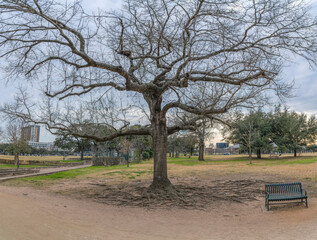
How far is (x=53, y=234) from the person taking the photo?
4.68 meters

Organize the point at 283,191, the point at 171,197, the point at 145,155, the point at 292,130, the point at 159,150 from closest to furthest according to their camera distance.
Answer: the point at 283,191 → the point at 171,197 → the point at 159,150 → the point at 292,130 → the point at 145,155

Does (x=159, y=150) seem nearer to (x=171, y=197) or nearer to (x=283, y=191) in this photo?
(x=171, y=197)

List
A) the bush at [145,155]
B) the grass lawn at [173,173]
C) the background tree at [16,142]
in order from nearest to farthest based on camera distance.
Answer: the grass lawn at [173,173]
the background tree at [16,142]
the bush at [145,155]

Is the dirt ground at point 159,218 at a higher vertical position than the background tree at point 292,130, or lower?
lower

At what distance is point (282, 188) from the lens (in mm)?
8742

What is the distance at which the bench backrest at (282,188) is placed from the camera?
867 centimetres

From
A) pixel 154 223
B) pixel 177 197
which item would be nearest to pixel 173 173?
pixel 177 197

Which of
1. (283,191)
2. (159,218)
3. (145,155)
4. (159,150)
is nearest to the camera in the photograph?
(159,218)

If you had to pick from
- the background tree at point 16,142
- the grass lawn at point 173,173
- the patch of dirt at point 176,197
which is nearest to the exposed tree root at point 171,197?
the patch of dirt at point 176,197

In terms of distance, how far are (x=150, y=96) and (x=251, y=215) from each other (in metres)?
6.72

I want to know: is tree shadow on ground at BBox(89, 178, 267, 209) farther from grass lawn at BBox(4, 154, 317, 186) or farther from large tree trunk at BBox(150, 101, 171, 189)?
grass lawn at BBox(4, 154, 317, 186)

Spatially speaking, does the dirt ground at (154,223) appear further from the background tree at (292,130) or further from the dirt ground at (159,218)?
the background tree at (292,130)

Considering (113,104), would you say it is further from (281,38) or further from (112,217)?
(281,38)

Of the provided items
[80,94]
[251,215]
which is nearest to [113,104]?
[80,94]
